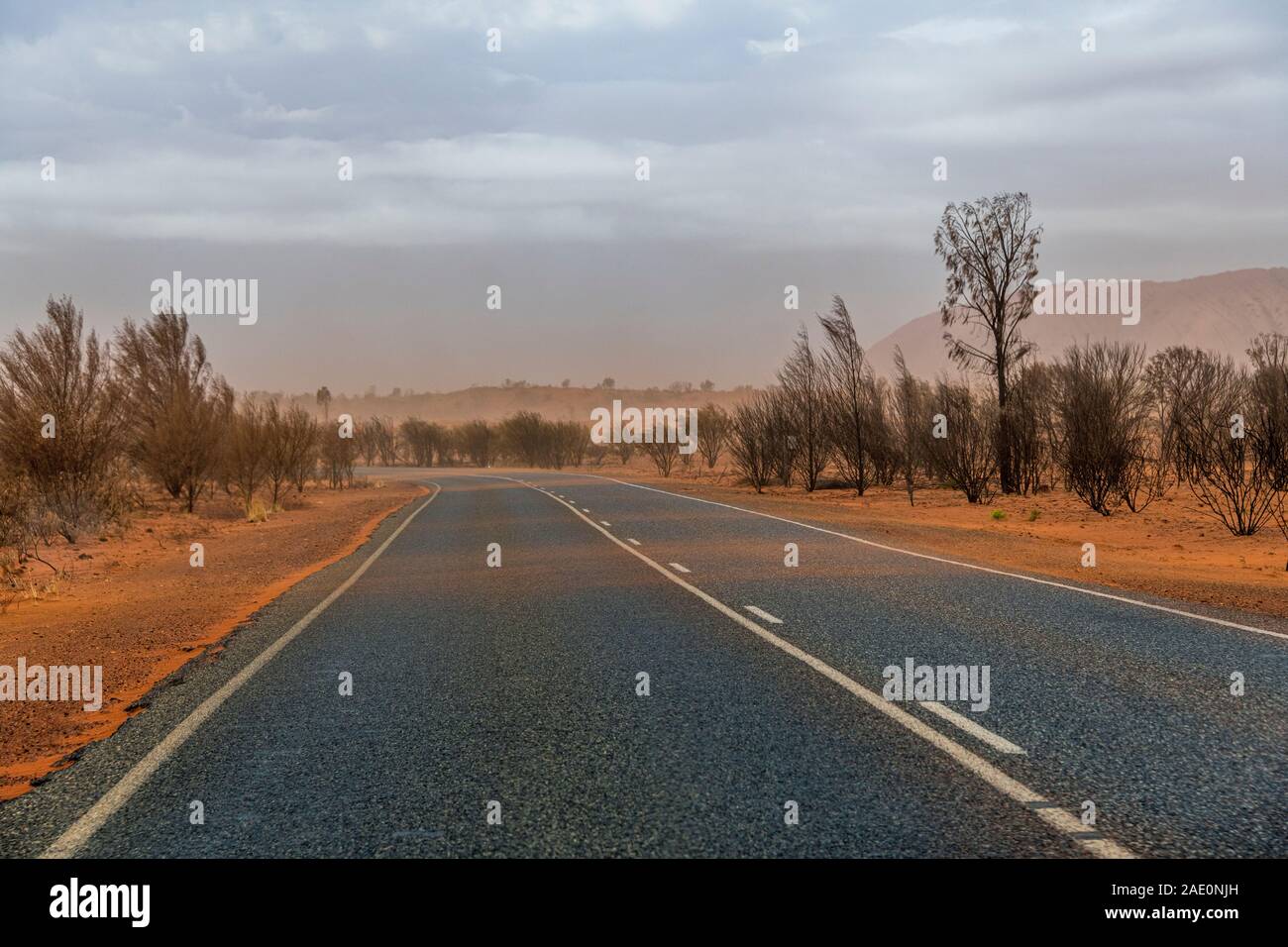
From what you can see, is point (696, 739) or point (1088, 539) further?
point (1088, 539)

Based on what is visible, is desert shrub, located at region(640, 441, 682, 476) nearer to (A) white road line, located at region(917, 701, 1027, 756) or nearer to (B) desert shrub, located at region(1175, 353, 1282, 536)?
(B) desert shrub, located at region(1175, 353, 1282, 536)

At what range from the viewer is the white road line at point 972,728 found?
5.27 metres

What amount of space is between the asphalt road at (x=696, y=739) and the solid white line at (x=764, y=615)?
5.0 inches

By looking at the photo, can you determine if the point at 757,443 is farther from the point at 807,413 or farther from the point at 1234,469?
the point at 1234,469

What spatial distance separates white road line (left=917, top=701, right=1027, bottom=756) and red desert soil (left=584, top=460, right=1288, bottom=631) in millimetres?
4754

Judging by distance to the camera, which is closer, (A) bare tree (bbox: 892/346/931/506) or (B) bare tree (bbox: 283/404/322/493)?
(A) bare tree (bbox: 892/346/931/506)

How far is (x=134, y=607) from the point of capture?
41.8 feet

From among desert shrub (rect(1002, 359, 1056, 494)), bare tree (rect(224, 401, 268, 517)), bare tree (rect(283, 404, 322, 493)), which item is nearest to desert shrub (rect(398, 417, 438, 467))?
bare tree (rect(283, 404, 322, 493))

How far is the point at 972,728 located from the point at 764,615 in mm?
4316

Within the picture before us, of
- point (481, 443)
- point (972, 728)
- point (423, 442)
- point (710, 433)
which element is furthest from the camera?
point (423, 442)

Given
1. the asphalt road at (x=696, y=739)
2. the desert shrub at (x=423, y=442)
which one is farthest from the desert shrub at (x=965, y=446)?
the desert shrub at (x=423, y=442)

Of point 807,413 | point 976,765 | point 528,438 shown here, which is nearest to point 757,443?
point 807,413

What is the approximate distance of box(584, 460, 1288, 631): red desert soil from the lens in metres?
12.9

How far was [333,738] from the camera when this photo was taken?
5.69 m
